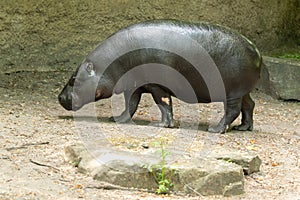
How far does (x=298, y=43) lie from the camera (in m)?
9.42

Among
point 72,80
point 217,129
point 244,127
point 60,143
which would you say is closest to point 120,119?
point 72,80

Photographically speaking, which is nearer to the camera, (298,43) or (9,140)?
(9,140)

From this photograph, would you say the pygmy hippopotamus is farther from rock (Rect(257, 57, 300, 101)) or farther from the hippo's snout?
rock (Rect(257, 57, 300, 101))

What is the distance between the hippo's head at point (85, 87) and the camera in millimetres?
5914

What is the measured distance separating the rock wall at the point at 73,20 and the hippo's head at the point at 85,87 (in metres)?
1.81

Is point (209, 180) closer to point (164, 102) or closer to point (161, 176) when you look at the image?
point (161, 176)

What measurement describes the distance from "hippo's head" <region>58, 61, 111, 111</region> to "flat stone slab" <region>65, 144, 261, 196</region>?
151 centimetres

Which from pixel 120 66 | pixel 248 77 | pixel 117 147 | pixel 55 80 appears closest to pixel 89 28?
pixel 55 80

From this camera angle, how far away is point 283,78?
7.89m

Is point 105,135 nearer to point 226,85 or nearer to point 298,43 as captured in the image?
point 226,85

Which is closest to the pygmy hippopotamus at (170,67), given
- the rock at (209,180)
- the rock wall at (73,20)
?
the rock at (209,180)

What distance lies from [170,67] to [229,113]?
0.66m

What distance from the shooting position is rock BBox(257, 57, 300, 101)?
7.86 meters

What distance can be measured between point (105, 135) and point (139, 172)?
1178 mm
